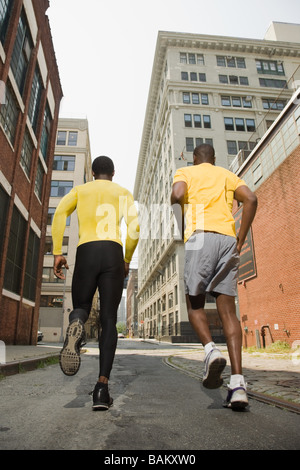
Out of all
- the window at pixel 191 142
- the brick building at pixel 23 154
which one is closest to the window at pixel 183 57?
the window at pixel 191 142

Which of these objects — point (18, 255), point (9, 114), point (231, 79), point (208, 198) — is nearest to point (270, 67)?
point (231, 79)

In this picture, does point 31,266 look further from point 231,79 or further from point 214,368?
point 231,79

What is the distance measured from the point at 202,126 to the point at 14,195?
31.6 m

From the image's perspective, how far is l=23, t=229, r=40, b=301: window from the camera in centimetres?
1325

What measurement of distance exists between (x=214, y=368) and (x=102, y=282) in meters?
1.08

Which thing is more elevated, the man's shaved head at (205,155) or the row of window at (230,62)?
the row of window at (230,62)

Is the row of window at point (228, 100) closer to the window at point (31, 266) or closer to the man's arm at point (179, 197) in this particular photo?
the window at point (31, 266)

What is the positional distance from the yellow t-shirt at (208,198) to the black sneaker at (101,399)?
1.31 meters

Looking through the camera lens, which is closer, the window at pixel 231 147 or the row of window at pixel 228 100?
the window at pixel 231 147

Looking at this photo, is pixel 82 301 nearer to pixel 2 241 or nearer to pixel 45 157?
pixel 2 241

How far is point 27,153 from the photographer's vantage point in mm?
13312

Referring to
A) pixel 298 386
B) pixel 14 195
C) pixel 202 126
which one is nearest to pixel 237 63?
pixel 202 126

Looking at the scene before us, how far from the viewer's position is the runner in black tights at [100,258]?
89.1 inches

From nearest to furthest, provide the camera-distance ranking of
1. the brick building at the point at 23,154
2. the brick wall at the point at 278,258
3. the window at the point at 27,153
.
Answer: the brick building at the point at 23,154
the brick wall at the point at 278,258
the window at the point at 27,153
